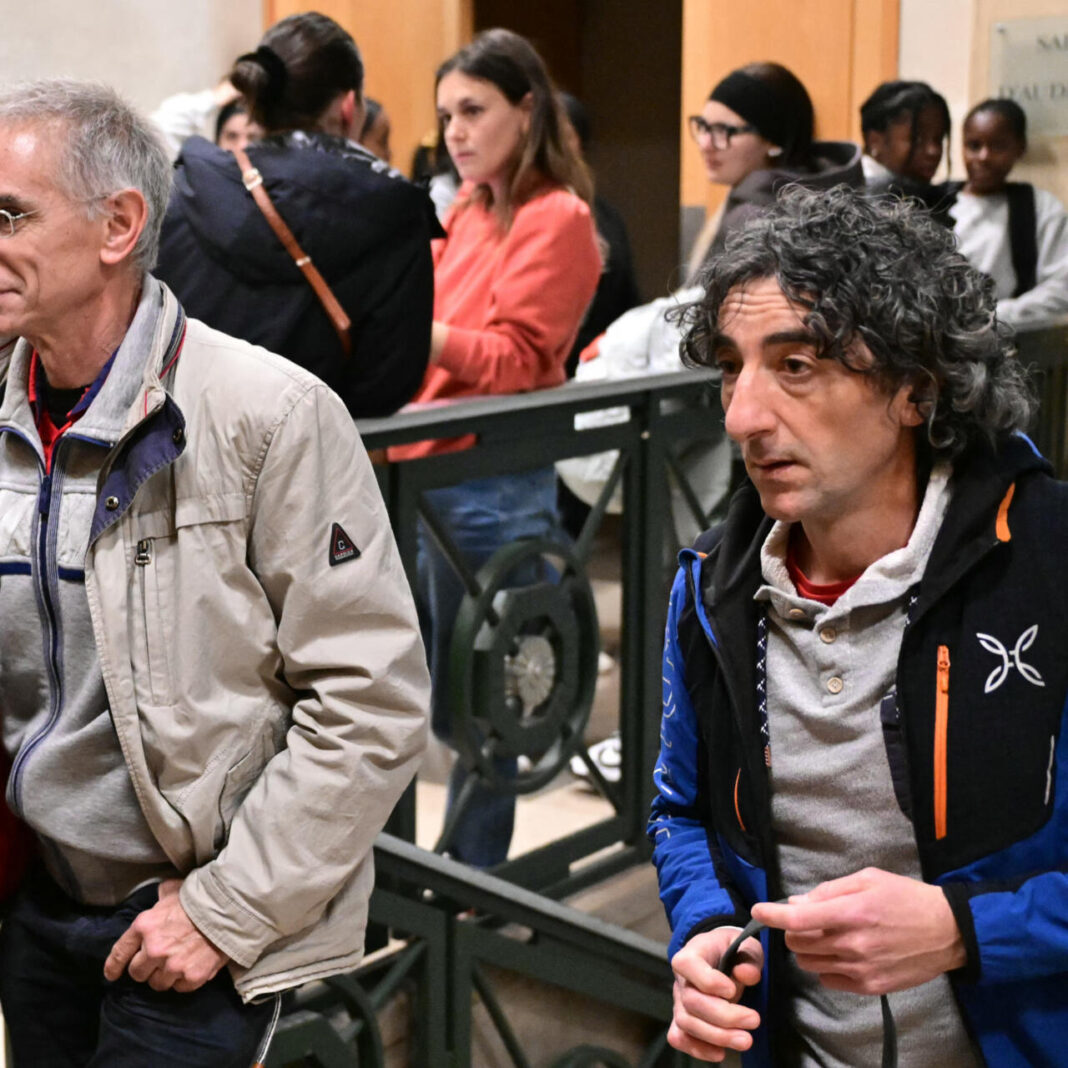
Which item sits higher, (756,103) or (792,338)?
(756,103)

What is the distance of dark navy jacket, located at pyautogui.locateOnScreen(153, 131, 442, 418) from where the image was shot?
2.75 meters

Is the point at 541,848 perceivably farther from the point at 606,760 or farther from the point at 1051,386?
the point at 1051,386

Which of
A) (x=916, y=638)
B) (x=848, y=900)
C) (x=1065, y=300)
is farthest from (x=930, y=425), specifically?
(x=1065, y=300)

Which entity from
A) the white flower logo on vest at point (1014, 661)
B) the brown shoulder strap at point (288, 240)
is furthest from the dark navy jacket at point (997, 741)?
the brown shoulder strap at point (288, 240)

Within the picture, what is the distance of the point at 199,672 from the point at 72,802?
0.24 m

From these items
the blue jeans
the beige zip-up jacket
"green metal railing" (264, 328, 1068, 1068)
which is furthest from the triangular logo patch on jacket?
the blue jeans

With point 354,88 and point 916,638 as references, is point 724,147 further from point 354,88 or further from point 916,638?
point 916,638

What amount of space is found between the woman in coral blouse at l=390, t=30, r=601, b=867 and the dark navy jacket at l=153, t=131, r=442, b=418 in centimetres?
49

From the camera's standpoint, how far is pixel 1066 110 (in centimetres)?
632

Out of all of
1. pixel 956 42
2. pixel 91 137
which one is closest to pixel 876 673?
pixel 91 137

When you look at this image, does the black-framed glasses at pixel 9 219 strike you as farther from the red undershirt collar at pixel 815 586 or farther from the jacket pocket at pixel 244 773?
the red undershirt collar at pixel 815 586

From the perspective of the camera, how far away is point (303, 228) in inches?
108

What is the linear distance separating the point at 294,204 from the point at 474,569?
3.27ft

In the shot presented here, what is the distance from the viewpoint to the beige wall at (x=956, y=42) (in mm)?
6652
